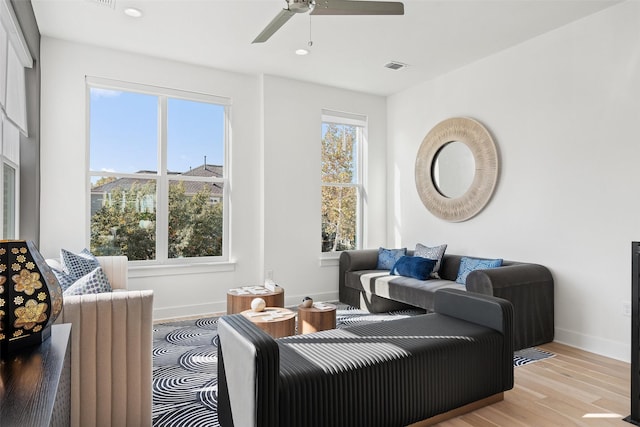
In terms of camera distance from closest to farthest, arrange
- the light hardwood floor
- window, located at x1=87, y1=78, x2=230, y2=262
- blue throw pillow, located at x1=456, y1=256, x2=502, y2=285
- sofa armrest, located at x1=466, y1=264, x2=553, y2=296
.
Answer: the light hardwood floor, sofa armrest, located at x1=466, y1=264, x2=553, y2=296, blue throw pillow, located at x1=456, y1=256, x2=502, y2=285, window, located at x1=87, y1=78, x2=230, y2=262

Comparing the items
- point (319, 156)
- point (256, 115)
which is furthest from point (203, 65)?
point (319, 156)

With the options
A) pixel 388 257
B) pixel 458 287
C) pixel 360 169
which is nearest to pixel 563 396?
pixel 458 287

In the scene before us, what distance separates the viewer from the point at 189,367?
304cm

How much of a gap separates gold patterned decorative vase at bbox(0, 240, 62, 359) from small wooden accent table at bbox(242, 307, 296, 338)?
1.86 metres

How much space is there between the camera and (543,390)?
2.68 metres

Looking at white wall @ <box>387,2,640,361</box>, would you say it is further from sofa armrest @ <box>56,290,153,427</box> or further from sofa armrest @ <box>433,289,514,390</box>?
sofa armrest @ <box>56,290,153,427</box>

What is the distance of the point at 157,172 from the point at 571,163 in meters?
4.17

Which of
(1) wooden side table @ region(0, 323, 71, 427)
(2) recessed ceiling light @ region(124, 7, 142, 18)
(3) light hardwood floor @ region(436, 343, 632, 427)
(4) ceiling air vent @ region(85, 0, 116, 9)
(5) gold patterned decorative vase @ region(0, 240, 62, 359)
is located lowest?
(3) light hardwood floor @ region(436, 343, 632, 427)

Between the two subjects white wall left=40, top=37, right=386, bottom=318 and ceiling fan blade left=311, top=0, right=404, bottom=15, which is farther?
white wall left=40, top=37, right=386, bottom=318

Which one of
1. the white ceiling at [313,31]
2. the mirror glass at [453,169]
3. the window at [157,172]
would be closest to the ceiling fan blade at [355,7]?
the white ceiling at [313,31]

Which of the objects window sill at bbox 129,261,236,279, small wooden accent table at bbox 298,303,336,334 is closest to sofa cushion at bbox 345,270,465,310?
small wooden accent table at bbox 298,303,336,334

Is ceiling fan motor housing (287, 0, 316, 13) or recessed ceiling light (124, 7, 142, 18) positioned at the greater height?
recessed ceiling light (124, 7, 142, 18)

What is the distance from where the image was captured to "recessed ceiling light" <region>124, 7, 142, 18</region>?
3.35 m

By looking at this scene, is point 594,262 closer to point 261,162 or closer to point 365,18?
point 365,18
